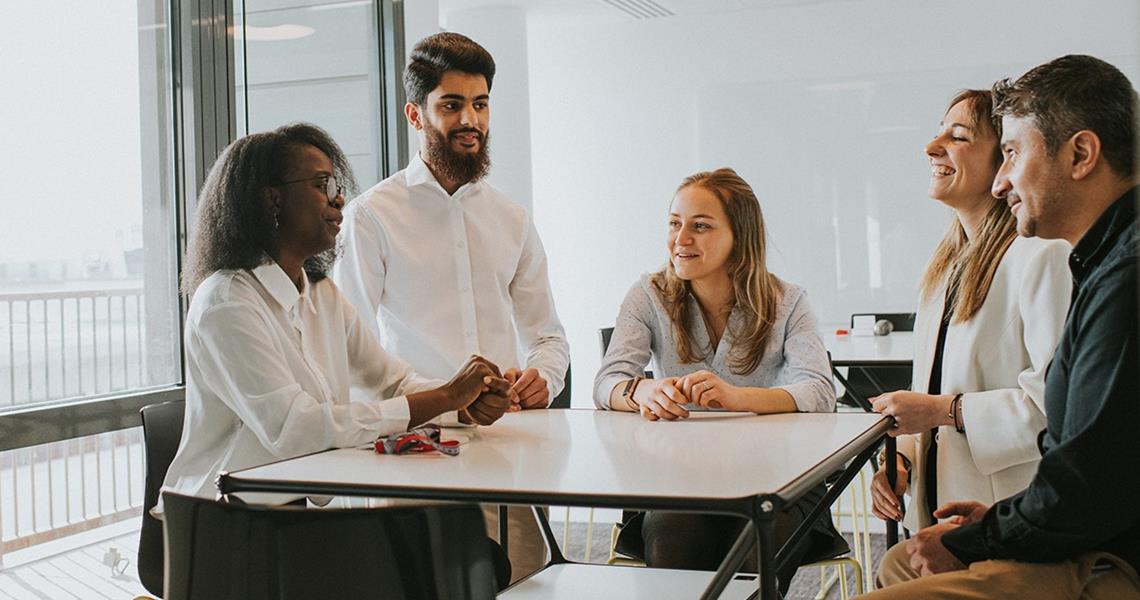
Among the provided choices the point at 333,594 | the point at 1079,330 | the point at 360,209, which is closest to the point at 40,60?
the point at 360,209

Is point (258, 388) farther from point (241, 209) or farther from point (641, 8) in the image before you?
point (641, 8)

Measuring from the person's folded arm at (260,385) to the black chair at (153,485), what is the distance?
1.51 feet

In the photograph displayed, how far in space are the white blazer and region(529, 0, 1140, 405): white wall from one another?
404 cm

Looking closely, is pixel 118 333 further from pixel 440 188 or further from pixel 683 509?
pixel 683 509

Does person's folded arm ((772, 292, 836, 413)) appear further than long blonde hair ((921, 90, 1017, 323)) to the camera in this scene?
Yes

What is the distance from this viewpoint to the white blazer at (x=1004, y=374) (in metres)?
2.01

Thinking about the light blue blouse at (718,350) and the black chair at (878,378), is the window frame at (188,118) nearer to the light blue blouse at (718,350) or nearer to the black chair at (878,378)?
the light blue blouse at (718,350)

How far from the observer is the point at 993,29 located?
5957 mm

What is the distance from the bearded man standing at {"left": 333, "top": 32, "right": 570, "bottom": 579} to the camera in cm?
271

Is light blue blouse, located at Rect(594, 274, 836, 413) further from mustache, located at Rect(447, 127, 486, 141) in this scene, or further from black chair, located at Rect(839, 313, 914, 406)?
black chair, located at Rect(839, 313, 914, 406)

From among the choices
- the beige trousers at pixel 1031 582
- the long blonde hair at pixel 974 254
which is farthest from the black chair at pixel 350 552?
the long blonde hair at pixel 974 254

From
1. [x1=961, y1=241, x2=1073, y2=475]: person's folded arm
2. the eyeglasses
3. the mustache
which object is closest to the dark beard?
the mustache

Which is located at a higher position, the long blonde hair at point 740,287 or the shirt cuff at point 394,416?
the long blonde hair at point 740,287

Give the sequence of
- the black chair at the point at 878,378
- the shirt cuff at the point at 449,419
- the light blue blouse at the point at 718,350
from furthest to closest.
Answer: the black chair at the point at 878,378
the light blue blouse at the point at 718,350
the shirt cuff at the point at 449,419
